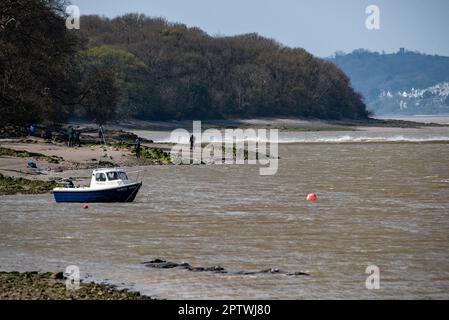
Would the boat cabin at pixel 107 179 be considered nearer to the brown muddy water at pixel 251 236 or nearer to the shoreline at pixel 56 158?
the brown muddy water at pixel 251 236

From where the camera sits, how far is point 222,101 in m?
174

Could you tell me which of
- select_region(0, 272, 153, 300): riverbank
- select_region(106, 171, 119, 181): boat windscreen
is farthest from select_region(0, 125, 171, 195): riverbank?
select_region(0, 272, 153, 300): riverbank

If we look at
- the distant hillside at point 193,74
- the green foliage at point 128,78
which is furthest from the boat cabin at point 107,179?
the distant hillside at point 193,74

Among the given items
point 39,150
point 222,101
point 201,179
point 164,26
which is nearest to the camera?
point 201,179

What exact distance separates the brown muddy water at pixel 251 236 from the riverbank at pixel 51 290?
3.37ft

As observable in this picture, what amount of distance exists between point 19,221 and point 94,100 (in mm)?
49864

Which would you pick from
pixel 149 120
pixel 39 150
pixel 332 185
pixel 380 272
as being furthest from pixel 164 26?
pixel 380 272

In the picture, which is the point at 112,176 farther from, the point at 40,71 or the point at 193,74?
the point at 193,74

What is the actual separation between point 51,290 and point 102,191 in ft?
66.2

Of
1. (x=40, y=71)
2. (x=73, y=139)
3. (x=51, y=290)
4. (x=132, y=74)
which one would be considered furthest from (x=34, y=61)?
(x=132, y=74)

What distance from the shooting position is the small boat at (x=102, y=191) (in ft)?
144

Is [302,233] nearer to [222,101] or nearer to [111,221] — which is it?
[111,221]

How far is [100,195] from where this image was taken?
145ft

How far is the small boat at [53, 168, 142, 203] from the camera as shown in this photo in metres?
43.9
